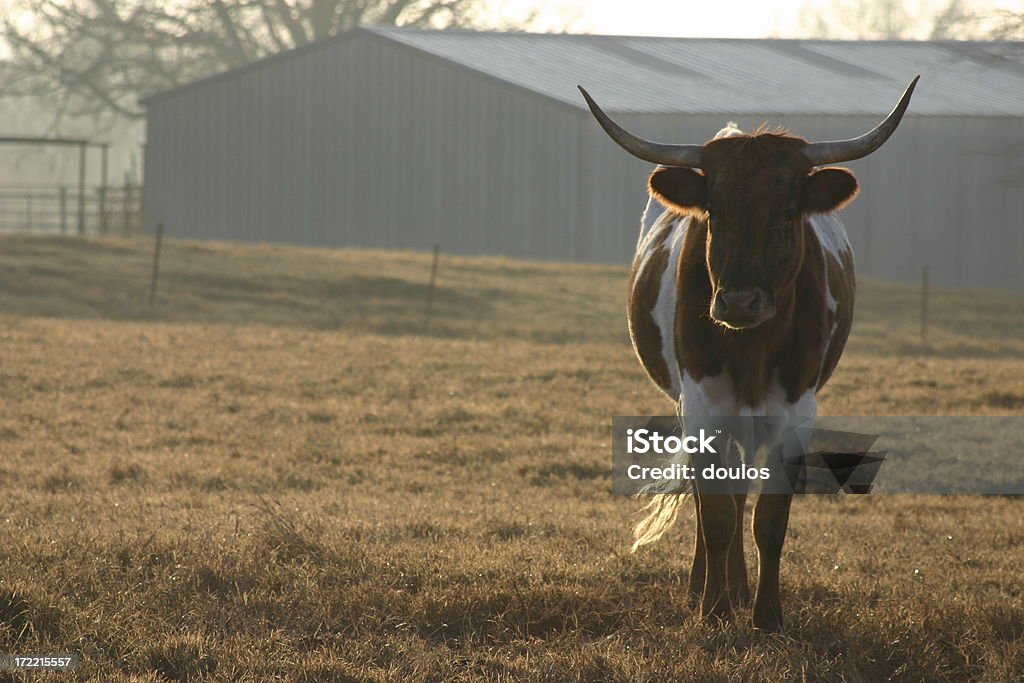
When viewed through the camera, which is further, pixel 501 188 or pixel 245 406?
pixel 501 188

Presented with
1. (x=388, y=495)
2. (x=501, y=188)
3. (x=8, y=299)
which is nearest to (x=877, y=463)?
(x=388, y=495)

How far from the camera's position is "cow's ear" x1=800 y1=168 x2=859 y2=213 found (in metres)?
4.99

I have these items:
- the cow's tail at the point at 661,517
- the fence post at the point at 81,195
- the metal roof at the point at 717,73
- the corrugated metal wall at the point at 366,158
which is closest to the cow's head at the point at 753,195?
the cow's tail at the point at 661,517

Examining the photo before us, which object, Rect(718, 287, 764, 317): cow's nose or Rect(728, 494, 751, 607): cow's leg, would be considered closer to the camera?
Rect(718, 287, 764, 317): cow's nose

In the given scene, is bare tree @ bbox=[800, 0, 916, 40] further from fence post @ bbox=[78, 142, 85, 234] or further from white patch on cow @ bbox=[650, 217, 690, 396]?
white patch on cow @ bbox=[650, 217, 690, 396]

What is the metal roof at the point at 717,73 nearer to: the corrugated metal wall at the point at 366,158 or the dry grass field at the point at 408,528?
the corrugated metal wall at the point at 366,158

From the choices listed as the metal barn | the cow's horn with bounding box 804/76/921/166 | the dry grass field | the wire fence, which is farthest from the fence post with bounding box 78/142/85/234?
the cow's horn with bounding box 804/76/921/166

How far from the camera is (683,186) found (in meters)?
5.11

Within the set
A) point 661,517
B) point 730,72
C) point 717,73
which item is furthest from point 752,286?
point 730,72

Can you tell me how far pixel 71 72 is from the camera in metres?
41.2

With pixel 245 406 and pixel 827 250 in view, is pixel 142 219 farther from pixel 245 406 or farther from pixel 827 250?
pixel 827 250

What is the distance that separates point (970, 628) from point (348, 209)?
90.2 feet

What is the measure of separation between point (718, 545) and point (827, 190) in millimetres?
1528

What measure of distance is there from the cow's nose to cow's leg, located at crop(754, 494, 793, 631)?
0.98m
